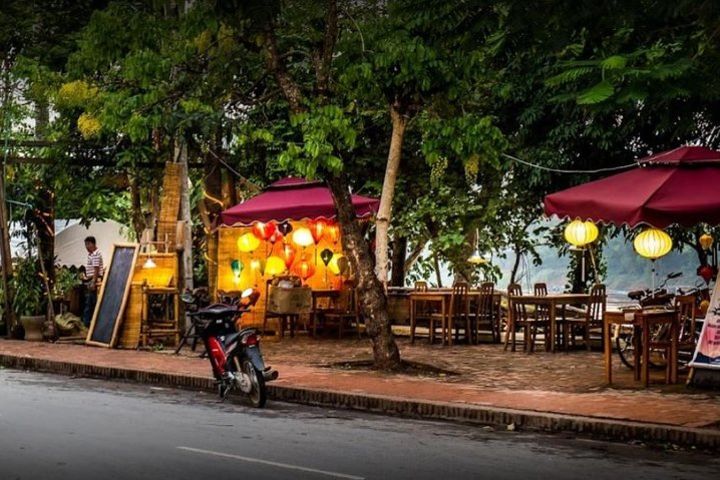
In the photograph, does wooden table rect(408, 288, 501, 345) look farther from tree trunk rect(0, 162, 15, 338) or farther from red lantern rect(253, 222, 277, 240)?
tree trunk rect(0, 162, 15, 338)

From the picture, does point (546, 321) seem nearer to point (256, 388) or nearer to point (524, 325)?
point (524, 325)

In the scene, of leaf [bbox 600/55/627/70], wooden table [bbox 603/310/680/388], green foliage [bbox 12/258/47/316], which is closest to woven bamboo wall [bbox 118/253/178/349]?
green foliage [bbox 12/258/47/316]

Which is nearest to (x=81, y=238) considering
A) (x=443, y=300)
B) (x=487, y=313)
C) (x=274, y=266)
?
(x=274, y=266)

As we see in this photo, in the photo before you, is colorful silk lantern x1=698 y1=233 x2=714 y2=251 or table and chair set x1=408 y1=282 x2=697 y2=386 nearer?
table and chair set x1=408 y1=282 x2=697 y2=386

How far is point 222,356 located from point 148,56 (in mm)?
4772

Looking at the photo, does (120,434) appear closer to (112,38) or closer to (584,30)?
(584,30)

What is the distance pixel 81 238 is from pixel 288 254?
12.0m

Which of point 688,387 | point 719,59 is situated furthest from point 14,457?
point 688,387

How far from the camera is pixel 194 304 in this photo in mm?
15898

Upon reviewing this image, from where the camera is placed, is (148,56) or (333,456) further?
(148,56)

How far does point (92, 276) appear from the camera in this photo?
23.7 m

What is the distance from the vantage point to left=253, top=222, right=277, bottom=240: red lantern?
74.7ft

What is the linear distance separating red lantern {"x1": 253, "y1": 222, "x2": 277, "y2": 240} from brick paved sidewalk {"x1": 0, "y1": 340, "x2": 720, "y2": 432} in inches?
134

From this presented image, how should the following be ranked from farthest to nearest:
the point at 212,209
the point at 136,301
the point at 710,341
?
1. the point at 212,209
2. the point at 136,301
3. the point at 710,341
